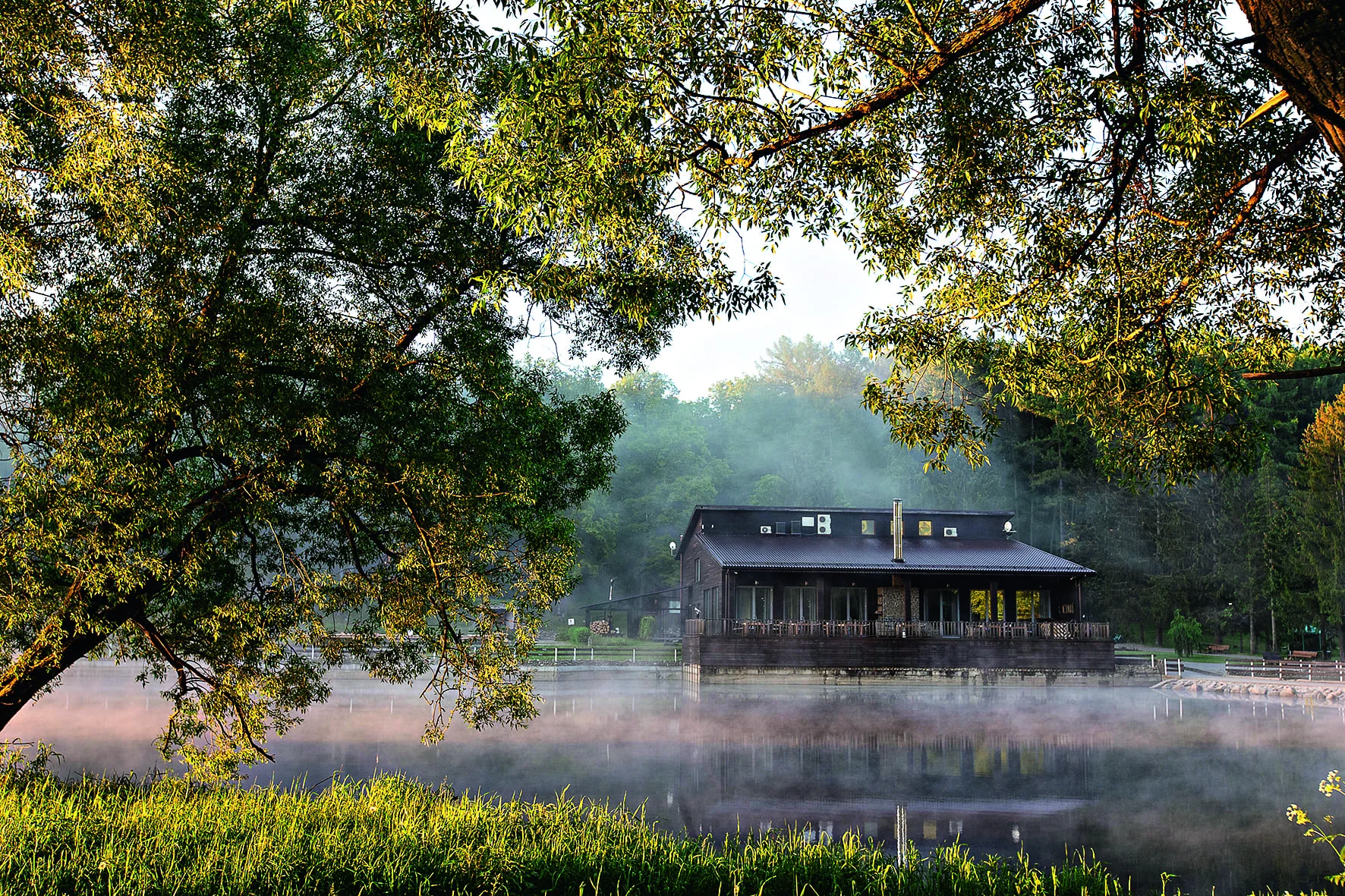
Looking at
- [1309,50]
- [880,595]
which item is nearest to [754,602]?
[880,595]

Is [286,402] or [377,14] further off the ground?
[377,14]

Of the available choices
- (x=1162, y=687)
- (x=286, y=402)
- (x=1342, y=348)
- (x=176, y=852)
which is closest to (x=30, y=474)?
(x=286, y=402)

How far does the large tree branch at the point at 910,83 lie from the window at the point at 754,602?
34.7 metres

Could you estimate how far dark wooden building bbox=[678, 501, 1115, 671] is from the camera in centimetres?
3669

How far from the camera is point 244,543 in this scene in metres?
12.6

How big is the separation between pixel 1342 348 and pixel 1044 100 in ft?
13.1

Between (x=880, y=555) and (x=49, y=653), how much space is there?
3309cm

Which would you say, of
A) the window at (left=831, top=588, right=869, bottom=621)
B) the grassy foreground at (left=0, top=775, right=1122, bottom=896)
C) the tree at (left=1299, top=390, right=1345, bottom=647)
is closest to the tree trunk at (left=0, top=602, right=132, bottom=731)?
the grassy foreground at (left=0, top=775, right=1122, bottom=896)

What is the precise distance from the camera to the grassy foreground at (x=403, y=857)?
734 cm

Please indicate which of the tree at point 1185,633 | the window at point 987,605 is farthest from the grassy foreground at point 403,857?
the tree at point 1185,633

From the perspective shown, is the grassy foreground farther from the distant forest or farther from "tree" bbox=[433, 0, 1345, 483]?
the distant forest

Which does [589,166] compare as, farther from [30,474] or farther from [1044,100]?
[30,474]

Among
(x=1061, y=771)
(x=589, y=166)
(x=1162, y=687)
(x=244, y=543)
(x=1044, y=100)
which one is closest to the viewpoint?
(x=589, y=166)

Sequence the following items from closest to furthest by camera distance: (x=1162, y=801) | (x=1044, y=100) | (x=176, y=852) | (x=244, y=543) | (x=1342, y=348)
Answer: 1. (x=176, y=852)
2. (x=1044, y=100)
3. (x=1342, y=348)
4. (x=244, y=543)
5. (x=1162, y=801)
